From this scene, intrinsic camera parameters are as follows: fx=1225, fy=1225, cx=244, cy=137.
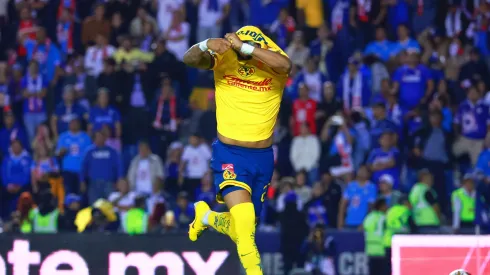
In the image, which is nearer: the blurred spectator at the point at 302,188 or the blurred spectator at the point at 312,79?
the blurred spectator at the point at 302,188

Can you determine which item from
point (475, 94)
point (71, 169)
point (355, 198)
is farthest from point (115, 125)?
point (475, 94)

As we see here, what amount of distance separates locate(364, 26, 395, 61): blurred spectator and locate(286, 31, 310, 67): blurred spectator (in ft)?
3.78

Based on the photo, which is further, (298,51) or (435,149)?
(298,51)

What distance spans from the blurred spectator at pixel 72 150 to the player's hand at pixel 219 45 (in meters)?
10.9

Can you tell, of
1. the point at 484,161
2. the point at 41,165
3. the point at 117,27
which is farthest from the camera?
the point at 117,27

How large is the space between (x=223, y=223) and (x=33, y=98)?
39.0 feet

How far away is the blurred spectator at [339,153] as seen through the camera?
21328mm

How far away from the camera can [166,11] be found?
79.8 feet

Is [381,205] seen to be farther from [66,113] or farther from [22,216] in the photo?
[66,113]

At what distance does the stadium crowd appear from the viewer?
2023 centimetres

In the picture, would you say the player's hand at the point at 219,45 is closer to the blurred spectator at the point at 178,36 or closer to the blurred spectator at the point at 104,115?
the blurred spectator at the point at 104,115

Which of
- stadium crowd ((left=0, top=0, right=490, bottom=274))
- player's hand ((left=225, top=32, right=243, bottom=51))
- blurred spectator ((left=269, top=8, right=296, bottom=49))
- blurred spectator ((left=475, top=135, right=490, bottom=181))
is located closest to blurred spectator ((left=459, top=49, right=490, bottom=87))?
stadium crowd ((left=0, top=0, right=490, bottom=274))

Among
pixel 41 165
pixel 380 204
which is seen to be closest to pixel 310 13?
pixel 380 204

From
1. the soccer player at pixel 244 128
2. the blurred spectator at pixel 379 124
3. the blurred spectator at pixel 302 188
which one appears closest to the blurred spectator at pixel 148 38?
the blurred spectator at pixel 302 188
